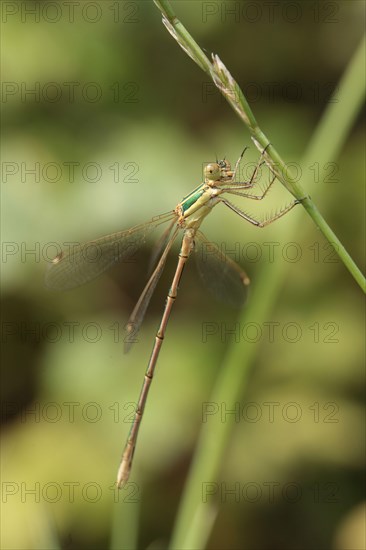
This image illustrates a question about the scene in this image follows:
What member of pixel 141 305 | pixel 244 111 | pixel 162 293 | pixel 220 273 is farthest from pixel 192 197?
pixel 244 111

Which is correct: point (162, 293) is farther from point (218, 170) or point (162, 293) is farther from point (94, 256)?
point (218, 170)

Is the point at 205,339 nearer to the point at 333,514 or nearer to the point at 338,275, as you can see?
the point at 338,275

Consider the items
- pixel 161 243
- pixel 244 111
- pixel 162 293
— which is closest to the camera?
pixel 244 111

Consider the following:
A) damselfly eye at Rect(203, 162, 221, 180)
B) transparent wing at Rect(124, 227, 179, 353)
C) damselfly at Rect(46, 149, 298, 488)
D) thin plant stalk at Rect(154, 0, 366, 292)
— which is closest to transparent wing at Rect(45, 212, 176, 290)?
damselfly at Rect(46, 149, 298, 488)

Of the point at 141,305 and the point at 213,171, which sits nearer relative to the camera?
the point at 213,171

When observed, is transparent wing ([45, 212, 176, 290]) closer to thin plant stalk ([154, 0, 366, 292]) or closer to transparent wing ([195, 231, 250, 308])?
transparent wing ([195, 231, 250, 308])

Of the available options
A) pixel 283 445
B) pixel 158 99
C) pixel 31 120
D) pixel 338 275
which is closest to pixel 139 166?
pixel 158 99
